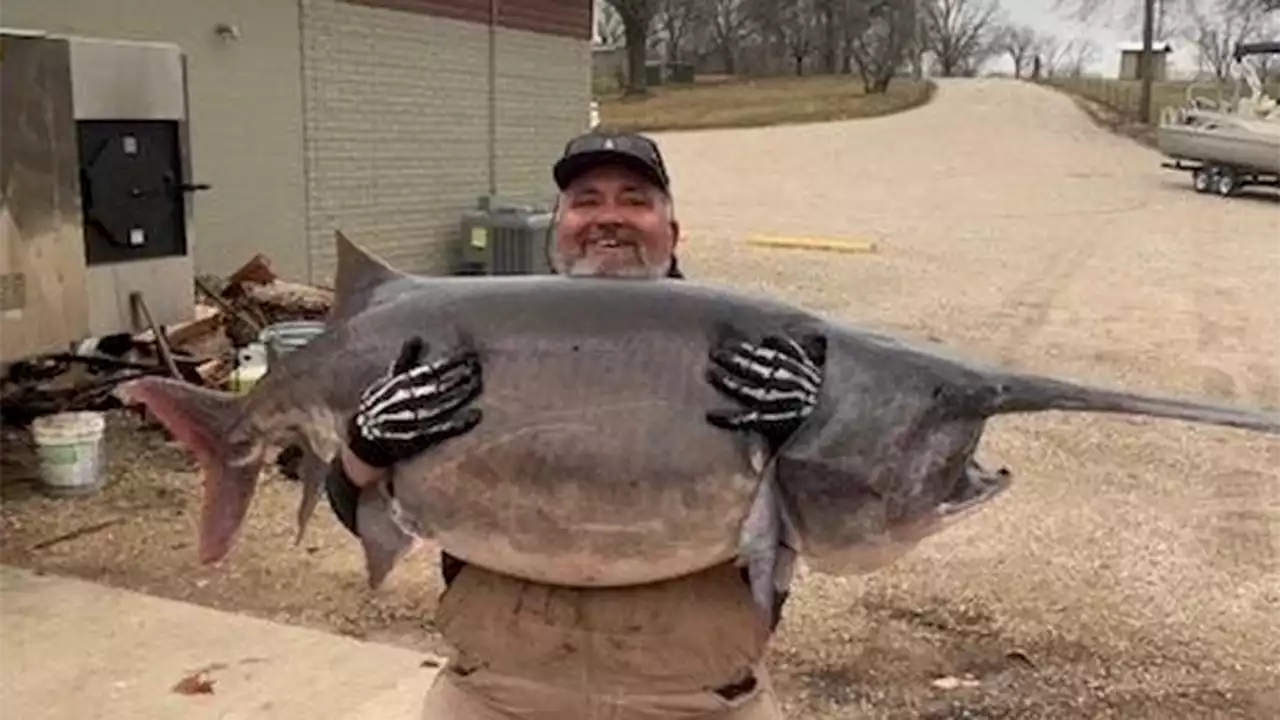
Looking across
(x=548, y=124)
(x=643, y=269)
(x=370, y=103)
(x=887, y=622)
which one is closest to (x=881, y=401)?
(x=643, y=269)

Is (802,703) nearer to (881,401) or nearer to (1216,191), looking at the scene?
(881,401)

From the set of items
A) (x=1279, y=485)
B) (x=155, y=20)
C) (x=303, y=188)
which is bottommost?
(x=1279, y=485)

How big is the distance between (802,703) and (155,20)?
656cm

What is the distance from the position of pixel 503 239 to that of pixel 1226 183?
1639 centimetres

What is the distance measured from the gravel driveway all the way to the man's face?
2.22 metres

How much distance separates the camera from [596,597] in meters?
2.07

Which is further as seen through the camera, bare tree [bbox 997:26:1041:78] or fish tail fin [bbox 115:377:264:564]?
bare tree [bbox 997:26:1041:78]

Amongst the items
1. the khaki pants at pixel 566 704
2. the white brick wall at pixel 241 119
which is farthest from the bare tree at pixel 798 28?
the khaki pants at pixel 566 704

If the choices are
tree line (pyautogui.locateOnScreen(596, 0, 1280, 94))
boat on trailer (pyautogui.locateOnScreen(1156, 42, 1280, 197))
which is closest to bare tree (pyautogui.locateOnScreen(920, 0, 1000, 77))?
tree line (pyautogui.locateOnScreen(596, 0, 1280, 94))

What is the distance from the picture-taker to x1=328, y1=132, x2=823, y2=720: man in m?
1.97

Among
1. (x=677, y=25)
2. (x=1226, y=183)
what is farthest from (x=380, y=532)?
(x=677, y=25)

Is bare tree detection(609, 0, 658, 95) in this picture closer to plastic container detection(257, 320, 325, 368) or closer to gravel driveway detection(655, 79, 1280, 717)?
gravel driveway detection(655, 79, 1280, 717)

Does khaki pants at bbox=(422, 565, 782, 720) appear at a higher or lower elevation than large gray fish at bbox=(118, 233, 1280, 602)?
lower

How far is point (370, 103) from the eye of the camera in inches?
434
